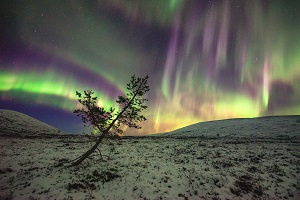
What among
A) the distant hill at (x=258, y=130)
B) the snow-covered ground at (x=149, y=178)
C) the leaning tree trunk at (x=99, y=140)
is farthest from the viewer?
the distant hill at (x=258, y=130)

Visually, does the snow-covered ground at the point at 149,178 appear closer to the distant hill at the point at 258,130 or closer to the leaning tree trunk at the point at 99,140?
the leaning tree trunk at the point at 99,140

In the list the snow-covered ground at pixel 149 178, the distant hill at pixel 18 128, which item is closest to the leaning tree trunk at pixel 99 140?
the snow-covered ground at pixel 149 178

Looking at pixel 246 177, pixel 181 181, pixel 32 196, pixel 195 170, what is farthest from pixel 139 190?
pixel 246 177

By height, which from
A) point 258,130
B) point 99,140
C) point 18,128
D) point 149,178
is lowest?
point 149,178

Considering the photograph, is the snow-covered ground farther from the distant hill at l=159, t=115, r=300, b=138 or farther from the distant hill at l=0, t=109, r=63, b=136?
the distant hill at l=159, t=115, r=300, b=138

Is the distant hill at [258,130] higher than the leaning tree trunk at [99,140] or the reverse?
higher

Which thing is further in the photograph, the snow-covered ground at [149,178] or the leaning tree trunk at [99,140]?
the leaning tree trunk at [99,140]

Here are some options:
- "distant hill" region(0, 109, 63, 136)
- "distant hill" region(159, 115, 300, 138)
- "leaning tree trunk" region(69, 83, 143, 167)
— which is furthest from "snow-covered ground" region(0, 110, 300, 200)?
"distant hill" region(159, 115, 300, 138)

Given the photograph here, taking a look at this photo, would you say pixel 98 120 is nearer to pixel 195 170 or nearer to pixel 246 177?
pixel 195 170

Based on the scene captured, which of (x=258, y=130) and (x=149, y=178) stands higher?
(x=258, y=130)

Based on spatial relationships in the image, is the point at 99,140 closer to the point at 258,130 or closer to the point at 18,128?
the point at 18,128

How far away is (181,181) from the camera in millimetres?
11945

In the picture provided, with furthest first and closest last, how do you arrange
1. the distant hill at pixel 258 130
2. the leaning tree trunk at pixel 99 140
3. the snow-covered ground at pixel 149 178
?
the distant hill at pixel 258 130
the leaning tree trunk at pixel 99 140
the snow-covered ground at pixel 149 178

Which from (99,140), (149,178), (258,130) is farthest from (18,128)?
(258,130)
